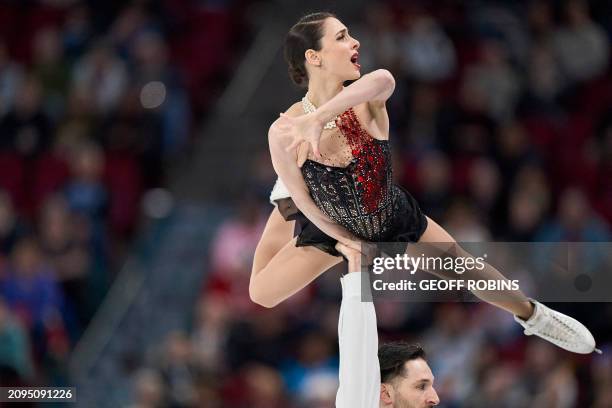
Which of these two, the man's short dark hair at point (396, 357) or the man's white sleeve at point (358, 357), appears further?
the man's short dark hair at point (396, 357)

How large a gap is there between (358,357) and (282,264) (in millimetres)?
805

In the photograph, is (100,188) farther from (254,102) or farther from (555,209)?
(555,209)

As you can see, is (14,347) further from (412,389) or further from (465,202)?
(412,389)

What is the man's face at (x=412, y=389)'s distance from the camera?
518cm

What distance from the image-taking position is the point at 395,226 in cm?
569

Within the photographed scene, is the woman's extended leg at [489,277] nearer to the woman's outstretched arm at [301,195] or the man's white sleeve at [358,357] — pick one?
the woman's outstretched arm at [301,195]

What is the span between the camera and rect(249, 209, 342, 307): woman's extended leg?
566cm

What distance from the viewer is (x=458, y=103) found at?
33.6 ft

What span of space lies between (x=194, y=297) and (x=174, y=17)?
10.9 ft

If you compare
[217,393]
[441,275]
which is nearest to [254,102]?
[217,393]

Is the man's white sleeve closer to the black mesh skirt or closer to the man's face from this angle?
the man's face

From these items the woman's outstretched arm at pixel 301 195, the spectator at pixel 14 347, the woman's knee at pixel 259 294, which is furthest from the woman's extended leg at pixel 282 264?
the spectator at pixel 14 347

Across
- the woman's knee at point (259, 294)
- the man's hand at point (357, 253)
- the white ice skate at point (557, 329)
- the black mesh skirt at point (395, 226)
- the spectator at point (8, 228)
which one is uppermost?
the spectator at point (8, 228)

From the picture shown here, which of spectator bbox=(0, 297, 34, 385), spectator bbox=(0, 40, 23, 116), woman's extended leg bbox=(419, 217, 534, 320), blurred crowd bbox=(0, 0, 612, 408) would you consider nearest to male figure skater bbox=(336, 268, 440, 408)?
woman's extended leg bbox=(419, 217, 534, 320)
